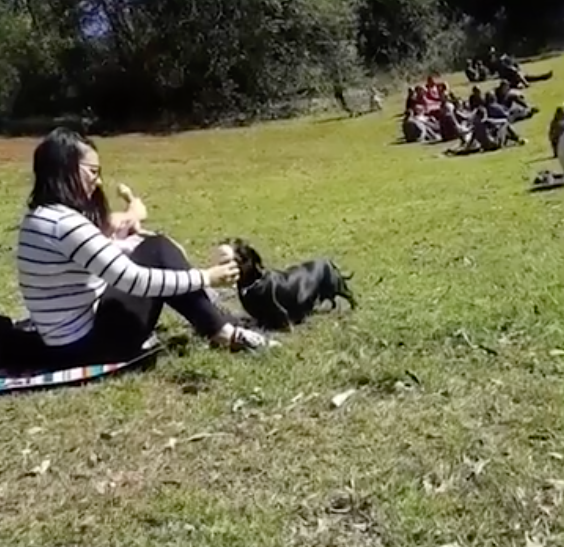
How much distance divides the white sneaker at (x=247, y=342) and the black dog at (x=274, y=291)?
429 mm

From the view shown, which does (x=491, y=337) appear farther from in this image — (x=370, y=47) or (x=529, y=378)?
(x=370, y=47)

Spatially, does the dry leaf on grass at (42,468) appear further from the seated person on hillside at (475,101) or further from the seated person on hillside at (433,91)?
the seated person on hillside at (433,91)

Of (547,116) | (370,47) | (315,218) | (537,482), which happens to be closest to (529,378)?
(537,482)

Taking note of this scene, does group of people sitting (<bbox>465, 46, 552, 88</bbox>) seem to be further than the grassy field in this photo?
Yes

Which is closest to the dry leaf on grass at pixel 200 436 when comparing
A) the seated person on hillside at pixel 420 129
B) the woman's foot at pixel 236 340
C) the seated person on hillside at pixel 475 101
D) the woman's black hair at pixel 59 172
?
the woman's foot at pixel 236 340

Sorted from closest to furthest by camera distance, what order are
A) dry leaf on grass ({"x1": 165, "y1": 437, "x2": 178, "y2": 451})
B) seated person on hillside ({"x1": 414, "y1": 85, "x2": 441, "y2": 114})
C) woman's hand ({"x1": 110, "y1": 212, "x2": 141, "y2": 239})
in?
dry leaf on grass ({"x1": 165, "y1": 437, "x2": 178, "y2": 451}) < woman's hand ({"x1": 110, "y1": 212, "x2": 141, "y2": 239}) < seated person on hillside ({"x1": 414, "y1": 85, "x2": 441, "y2": 114})

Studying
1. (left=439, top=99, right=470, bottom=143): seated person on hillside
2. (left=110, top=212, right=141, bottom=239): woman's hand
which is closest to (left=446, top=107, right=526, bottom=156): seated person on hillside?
(left=439, top=99, right=470, bottom=143): seated person on hillside

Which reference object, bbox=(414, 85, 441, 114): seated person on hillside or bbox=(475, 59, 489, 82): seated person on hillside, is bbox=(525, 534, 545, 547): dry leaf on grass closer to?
bbox=(414, 85, 441, 114): seated person on hillside

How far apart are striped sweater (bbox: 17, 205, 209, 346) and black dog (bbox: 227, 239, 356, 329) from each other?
0.78 meters

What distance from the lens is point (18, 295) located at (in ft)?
29.8

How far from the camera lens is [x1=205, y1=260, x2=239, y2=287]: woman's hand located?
565cm

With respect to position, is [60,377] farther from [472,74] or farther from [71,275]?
[472,74]

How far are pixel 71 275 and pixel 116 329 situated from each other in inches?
13.4

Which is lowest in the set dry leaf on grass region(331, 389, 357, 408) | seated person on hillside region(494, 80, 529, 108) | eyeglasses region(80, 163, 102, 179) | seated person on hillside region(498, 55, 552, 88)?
seated person on hillside region(498, 55, 552, 88)
